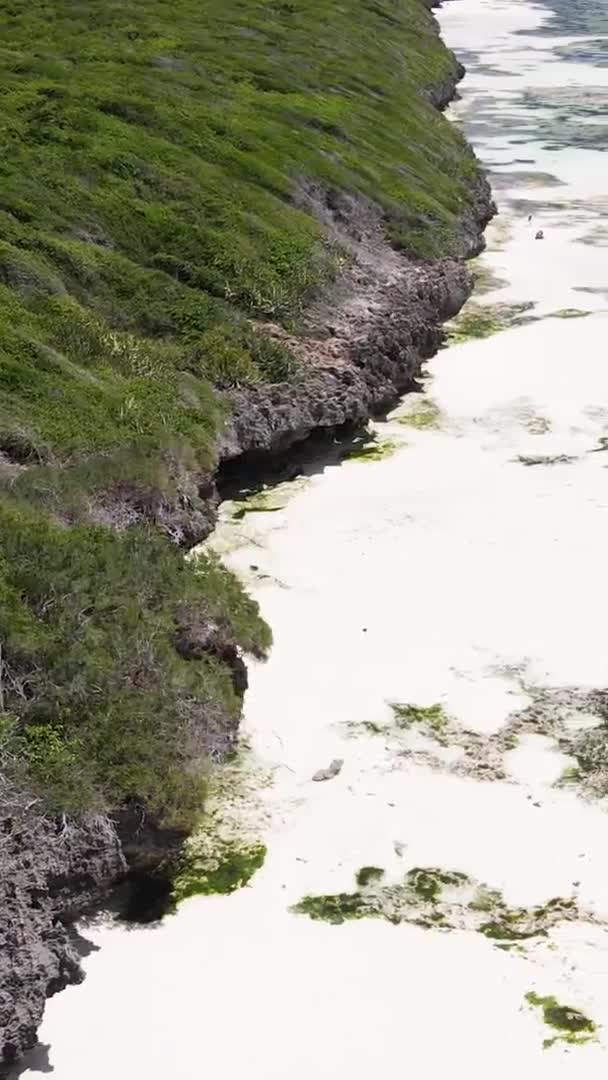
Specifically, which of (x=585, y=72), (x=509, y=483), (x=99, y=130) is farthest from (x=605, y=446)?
(x=585, y=72)

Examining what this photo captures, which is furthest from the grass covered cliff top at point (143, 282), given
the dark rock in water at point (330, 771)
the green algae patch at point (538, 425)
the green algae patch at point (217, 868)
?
the green algae patch at point (538, 425)

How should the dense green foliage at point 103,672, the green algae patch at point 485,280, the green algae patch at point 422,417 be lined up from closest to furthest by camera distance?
the dense green foliage at point 103,672 → the green algae patch at point 422,417 → the green algae patch at point 485,280

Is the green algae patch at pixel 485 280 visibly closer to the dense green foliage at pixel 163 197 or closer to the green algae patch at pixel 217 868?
the dense green foliage at pixel 163 197

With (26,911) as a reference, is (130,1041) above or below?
below

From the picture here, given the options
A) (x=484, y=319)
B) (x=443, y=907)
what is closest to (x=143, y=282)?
(x=484, y=319)

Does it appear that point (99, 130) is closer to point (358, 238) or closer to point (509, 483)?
point (358, 238)

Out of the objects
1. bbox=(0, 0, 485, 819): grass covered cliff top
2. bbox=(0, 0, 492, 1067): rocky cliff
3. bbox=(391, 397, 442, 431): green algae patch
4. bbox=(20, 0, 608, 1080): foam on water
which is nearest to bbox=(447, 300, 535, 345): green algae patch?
bbox=(0, 0, 492, 1067): rocky cliff

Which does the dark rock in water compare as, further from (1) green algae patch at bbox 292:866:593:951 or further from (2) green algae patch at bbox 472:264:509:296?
(2) green algae patch at bbox 472:264:509:296
